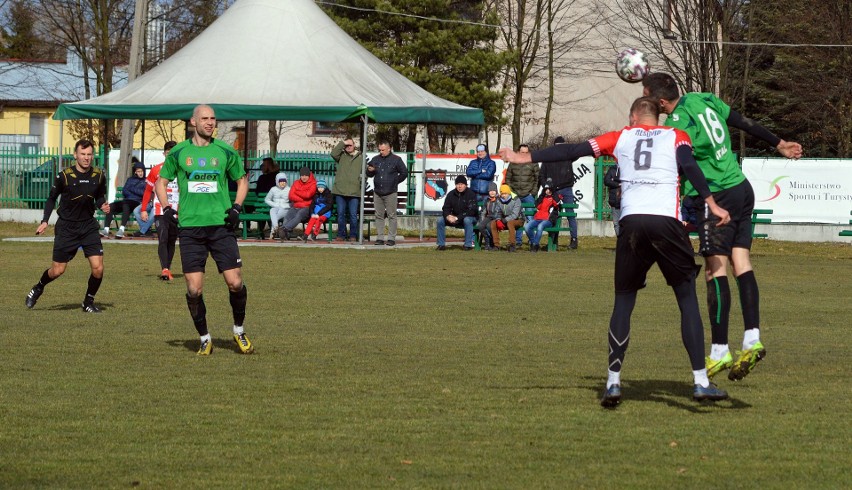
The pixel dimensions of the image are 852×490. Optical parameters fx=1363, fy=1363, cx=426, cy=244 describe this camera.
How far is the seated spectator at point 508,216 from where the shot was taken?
1008 inches

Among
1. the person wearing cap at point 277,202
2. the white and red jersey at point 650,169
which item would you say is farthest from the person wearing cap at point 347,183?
the white and red jersey at point 650,169

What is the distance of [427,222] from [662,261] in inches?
1013

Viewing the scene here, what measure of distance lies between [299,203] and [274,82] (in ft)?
8.58

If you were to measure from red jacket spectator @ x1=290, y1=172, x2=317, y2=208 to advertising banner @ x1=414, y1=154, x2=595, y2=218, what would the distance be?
553 cm

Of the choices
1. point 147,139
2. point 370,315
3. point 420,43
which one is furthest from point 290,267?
point 147,139

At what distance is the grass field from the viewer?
6.53 metres

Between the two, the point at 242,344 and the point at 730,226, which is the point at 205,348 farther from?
the point at 730,226

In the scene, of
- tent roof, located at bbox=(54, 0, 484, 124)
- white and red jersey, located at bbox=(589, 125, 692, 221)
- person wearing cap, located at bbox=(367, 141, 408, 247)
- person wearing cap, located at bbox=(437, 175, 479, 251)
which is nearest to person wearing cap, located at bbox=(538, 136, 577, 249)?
person wearing cap, located at bbox=(437, 175, 479, 251)

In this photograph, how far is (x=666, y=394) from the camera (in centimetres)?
884

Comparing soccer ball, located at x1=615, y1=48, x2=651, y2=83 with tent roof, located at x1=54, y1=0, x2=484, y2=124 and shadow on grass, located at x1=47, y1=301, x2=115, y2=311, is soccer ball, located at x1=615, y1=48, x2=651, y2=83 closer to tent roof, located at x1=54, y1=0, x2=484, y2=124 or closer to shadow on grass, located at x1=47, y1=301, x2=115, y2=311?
shadow on grass, located at x1=47, y1=301, x2=115, y2=311

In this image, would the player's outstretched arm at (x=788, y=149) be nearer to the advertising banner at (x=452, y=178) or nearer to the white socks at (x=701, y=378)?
the white socks at (x=701, y=378)

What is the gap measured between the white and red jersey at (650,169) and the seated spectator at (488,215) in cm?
1724

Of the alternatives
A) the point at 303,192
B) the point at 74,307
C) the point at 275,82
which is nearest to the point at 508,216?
the point at 303,192

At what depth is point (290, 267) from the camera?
2159 cm
